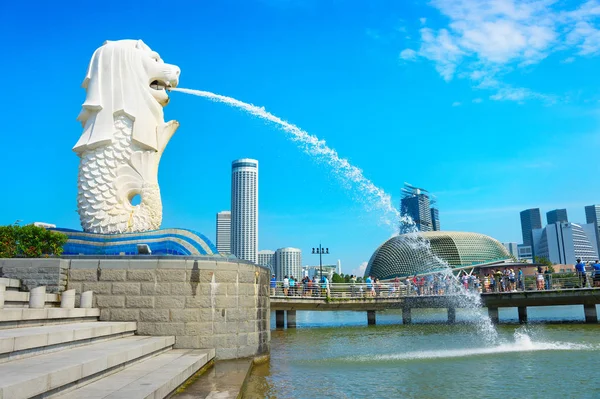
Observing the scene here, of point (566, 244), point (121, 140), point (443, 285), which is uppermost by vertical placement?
point (566, 244)

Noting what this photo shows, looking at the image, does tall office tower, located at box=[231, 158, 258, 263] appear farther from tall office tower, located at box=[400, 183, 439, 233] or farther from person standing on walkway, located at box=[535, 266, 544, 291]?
person standing on walkway, located at box=[535, 266, 544, 291]

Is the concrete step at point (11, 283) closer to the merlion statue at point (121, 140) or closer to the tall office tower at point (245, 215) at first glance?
the merlion statue at point (121, 140)

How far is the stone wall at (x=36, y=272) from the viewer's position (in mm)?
10094

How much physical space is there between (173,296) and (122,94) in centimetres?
904

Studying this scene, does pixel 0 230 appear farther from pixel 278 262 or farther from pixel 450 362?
pixel 278 262

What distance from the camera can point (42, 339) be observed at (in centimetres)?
617

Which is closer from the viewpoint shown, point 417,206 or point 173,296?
point 173,296

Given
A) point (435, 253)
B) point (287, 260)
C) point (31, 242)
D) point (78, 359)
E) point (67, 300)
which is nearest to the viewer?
point (78, 359)

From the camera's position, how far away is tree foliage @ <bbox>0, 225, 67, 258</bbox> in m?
15.5

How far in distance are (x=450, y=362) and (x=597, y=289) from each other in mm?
17041

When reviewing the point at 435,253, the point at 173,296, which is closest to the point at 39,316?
the point at 173,296

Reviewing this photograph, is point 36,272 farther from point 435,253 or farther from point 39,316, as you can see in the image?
point 435,253

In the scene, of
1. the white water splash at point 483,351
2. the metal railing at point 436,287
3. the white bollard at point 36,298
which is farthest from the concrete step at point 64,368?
the metal railing at point 436,287

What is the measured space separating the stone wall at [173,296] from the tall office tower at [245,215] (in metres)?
124
